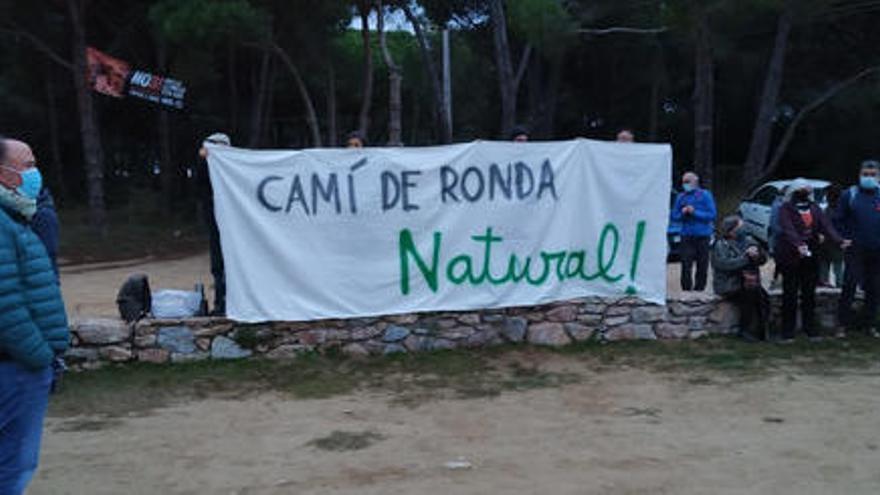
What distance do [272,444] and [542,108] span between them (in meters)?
27.1

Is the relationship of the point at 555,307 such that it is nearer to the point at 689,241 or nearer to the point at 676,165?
the point at 689,241

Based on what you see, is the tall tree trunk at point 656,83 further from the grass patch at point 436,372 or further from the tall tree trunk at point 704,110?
the grass patch at point 436,372

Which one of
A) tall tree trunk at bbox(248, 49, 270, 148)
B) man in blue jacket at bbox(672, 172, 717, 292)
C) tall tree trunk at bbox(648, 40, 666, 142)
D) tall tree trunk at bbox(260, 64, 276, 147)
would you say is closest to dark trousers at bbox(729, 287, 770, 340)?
man in blue jacket at bbox(672, 172, 717, 292)

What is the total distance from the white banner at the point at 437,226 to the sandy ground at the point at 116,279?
127cm

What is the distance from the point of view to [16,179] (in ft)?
13.1

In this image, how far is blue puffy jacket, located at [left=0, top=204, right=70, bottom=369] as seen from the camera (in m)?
3.71

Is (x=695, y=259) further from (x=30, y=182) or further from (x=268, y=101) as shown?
(x=268, y=101)

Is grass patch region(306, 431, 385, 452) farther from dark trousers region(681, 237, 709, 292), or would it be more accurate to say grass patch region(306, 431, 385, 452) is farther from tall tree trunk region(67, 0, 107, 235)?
tall tree trunk region(67, 0, 107, 235)

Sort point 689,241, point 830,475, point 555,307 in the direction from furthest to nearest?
point 689,241, point 555,307, point 830,475

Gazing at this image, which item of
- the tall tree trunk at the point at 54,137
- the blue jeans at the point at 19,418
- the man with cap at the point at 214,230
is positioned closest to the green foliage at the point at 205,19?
the man with cap at the point at 214,230

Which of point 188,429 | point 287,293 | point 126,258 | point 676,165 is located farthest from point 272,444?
point 676,165

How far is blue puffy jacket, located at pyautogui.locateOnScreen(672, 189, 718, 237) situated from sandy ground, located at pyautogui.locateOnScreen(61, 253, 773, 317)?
78 cm

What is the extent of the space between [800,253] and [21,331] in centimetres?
753

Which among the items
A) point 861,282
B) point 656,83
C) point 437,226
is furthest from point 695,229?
point 656,83
